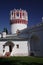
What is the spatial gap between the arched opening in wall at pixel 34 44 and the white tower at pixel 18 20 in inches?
332

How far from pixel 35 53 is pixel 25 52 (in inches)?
60.8

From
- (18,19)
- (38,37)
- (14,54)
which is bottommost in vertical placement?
(14,54)

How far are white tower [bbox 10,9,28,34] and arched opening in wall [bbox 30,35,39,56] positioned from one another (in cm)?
843

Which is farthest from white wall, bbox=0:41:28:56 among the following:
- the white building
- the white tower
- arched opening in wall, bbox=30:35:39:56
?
the white tower

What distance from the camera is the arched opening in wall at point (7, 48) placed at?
32.0m

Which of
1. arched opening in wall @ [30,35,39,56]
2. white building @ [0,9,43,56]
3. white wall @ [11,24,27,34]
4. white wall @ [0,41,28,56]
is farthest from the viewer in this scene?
white wall @ [11,24,27,34]

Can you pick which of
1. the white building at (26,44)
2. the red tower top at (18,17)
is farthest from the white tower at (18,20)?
the white building at (26,44)

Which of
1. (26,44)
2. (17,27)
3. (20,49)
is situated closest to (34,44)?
(26,44)

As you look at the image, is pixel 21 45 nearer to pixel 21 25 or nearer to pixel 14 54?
pixel 14 54

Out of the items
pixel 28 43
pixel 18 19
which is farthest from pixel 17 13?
pixel 28 43

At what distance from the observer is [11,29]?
44188 mm

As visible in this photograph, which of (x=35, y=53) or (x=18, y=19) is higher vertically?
(x=18, y=19)

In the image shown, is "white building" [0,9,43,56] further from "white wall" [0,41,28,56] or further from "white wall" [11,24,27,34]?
"white wall" [11,24,27,34]

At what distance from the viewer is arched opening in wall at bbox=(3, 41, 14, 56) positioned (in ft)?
105
